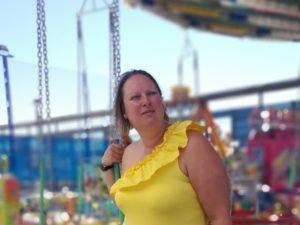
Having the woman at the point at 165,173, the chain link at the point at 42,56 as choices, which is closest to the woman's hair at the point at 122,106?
the woman at the point at 165,173

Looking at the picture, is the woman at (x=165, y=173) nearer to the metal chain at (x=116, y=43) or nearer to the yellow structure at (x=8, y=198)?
the metal chain at (x=116, y=43)

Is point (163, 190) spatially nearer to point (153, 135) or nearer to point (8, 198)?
point (153, 135)

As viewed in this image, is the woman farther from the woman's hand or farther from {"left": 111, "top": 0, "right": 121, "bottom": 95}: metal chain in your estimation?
{"left": 111, "top": 0, "right": 121, "bottom": 95}: metal chain

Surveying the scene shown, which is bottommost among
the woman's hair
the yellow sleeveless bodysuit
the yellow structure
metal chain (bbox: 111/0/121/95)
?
the yellow structure

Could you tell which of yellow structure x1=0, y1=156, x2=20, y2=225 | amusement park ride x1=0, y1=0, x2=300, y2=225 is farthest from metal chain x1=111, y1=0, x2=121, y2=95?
yellow structure x1=0, y1=156, x2=20, y2=225

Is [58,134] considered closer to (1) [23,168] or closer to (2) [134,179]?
(1) [23,168]

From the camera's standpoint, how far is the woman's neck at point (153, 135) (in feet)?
3.17

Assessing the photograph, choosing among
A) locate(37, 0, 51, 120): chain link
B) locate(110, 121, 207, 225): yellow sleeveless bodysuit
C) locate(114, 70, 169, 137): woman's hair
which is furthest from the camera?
locate(37, 0, 51, 120): chain link

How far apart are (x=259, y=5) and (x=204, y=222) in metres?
10.3

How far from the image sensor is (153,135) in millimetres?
974

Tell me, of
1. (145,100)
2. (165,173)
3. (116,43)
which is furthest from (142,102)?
(116,43)

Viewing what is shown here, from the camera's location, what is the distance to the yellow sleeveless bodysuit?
0.89 meters

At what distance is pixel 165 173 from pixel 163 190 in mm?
32

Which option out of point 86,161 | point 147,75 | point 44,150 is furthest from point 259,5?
point 147,75
